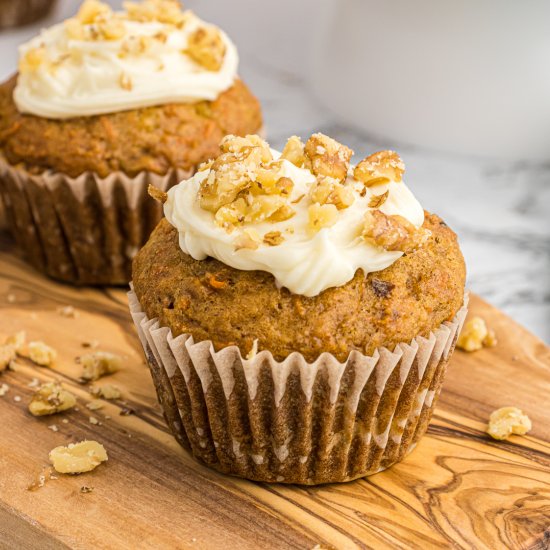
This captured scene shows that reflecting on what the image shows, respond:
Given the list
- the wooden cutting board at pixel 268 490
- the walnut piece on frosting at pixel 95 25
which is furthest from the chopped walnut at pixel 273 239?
the walnut piece on frosting at pixel 95 25

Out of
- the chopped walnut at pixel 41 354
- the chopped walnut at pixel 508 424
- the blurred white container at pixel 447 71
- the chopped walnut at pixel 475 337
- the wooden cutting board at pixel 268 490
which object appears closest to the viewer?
the wooden cutting board at pixel 268 490

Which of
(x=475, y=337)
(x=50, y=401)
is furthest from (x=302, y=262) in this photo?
(x=475, y=337)

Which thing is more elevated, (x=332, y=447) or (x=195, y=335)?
(x=195, y=335)

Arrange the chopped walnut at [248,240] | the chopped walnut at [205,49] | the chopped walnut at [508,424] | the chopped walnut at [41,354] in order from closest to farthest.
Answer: the chopped walnut at [248,240]
the chopped walnut at [508,424]
the chopped walnut at [41,354]
the chopped walnut at [205,49]

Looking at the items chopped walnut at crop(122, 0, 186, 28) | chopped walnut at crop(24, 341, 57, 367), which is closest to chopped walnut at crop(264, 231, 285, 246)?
chopped walnut at crop(24, 341, 57, 367)

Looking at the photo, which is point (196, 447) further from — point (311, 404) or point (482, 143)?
point (482, 143)

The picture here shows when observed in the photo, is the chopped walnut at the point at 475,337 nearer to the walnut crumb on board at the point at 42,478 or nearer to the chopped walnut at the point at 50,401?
the chopped walnut at the point at 50,401

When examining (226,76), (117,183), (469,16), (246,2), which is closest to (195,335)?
(117,183)

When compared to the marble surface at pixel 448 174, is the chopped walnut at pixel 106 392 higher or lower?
higher
